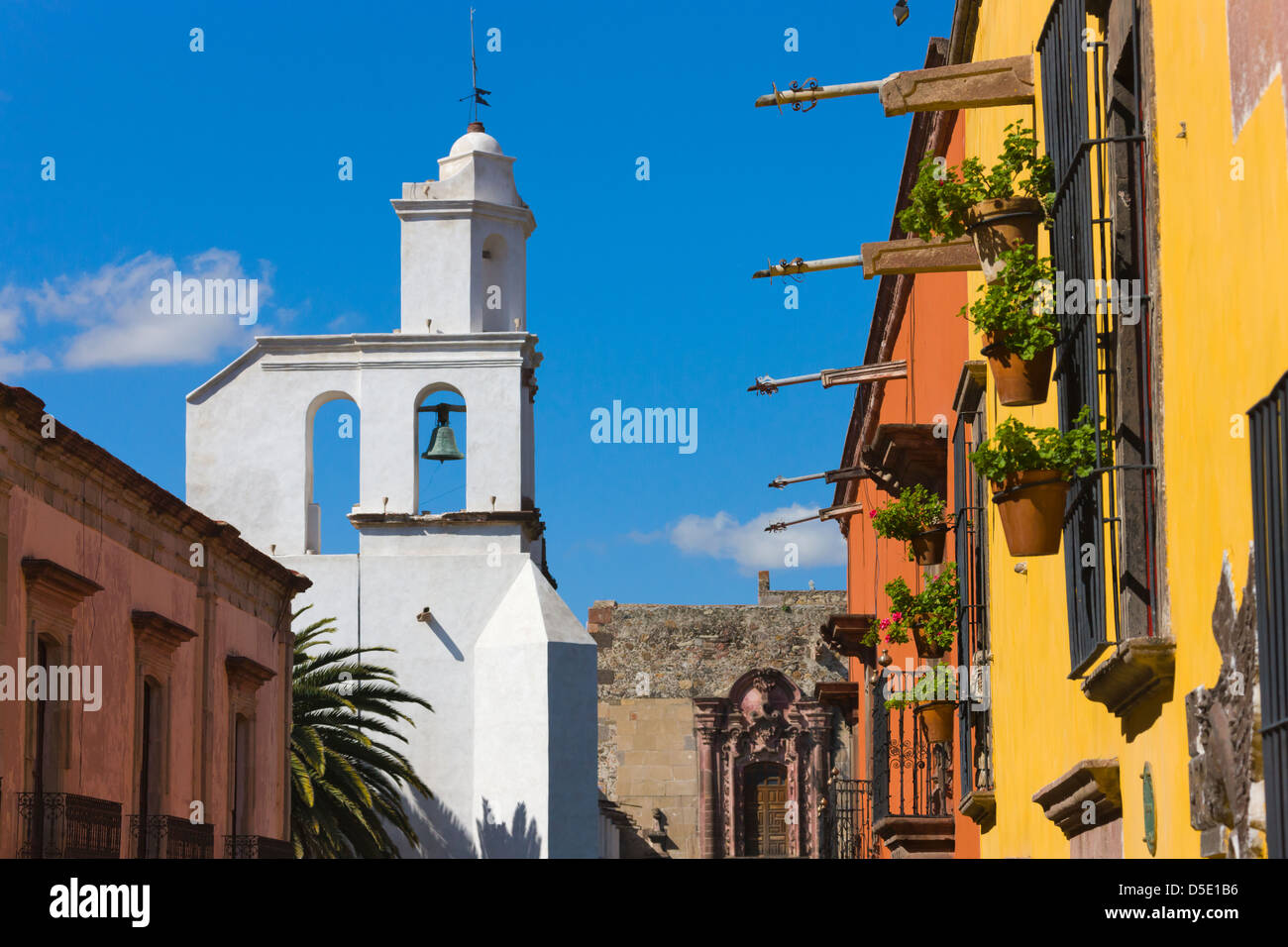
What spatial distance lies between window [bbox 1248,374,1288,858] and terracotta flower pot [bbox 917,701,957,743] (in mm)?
9416

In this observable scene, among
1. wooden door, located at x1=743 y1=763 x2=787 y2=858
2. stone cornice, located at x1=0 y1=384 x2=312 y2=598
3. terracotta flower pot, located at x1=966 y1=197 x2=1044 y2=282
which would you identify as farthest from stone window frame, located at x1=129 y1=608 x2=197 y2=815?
wooden door, located at x1=743 y1=763 x2=787 y2=858

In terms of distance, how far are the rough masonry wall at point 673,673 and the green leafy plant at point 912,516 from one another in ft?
93.1

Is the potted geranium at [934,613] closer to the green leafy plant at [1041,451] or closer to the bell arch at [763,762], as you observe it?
the green leafy plant at [1041,451]

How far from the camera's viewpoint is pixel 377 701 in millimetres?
26547

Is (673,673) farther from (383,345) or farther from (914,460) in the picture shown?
(914,460)

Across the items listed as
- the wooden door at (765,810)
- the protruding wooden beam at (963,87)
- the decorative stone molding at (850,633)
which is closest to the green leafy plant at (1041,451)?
the protruding wooden beam at (963,87)

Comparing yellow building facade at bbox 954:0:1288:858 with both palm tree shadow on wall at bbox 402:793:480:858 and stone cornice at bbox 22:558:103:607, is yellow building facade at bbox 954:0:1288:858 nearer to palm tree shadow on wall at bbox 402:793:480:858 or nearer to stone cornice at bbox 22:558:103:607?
stone cornice at bbox 22:558:103:607

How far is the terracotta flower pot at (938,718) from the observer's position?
14.2m

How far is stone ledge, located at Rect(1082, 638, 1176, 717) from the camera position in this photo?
19.9 ft
